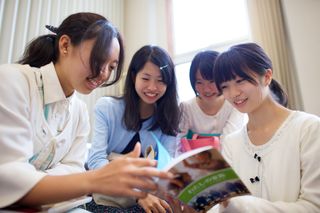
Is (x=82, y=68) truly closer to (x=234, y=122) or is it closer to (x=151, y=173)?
(x=151, y=173)

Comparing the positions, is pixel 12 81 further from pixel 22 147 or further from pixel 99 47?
pixel 99 47

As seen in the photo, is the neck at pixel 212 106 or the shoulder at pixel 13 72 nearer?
the shoulder at pixel 13 72

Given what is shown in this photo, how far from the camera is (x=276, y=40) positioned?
7.08 ft

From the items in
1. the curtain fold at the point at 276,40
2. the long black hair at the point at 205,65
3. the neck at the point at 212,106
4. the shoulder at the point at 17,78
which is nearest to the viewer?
the shoulder at the point at 17,78

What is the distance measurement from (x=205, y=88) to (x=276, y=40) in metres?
1.16

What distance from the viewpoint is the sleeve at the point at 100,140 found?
1.24 meters

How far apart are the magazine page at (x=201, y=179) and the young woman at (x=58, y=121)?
1.8 inches

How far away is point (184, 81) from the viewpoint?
2.74 meters

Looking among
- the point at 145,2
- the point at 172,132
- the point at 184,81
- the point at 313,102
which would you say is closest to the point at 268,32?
the point at 313,102

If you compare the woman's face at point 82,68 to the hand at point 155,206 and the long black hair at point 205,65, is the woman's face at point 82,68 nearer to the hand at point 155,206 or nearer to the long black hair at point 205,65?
the hand at point 155,206

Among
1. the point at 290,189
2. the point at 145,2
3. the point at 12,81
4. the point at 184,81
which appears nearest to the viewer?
the point at 12,81

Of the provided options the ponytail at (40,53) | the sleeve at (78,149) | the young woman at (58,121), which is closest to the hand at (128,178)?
the young woman at (58,121)

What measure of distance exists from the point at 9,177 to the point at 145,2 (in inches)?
121

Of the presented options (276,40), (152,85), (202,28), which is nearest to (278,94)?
(152,85)
